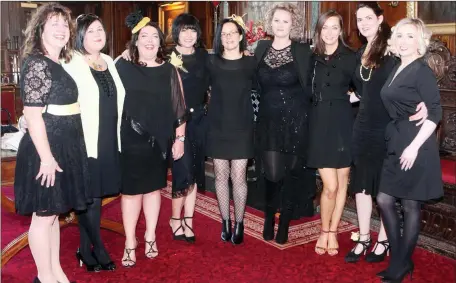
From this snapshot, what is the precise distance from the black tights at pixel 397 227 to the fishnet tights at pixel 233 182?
1091 millimetres

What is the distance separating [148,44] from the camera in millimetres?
3352

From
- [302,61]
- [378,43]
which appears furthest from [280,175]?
[378,43]

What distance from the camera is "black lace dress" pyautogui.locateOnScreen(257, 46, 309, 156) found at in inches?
142

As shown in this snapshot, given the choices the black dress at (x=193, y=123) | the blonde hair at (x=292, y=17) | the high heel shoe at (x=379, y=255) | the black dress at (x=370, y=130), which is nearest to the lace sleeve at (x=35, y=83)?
the black dress at (x=193, y=123)

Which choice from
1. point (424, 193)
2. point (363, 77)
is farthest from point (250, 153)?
point (424, 193)

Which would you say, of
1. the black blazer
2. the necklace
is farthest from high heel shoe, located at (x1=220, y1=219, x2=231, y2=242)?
the necklace

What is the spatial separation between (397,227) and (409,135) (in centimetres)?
64

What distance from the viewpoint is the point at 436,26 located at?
188 inches

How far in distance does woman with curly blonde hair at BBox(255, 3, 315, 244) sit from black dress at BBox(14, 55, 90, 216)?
1432 mm

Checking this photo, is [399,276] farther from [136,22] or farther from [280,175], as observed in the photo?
[136,22]

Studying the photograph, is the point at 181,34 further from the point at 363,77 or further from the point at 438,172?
the point at 438,172

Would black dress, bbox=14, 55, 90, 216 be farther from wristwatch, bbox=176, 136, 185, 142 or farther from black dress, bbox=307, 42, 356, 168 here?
black dress, bbox=307, 42, 356, 168

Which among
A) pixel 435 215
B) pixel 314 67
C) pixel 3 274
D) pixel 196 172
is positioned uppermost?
pixel 314 67

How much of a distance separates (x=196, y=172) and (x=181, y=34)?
3.54ft
